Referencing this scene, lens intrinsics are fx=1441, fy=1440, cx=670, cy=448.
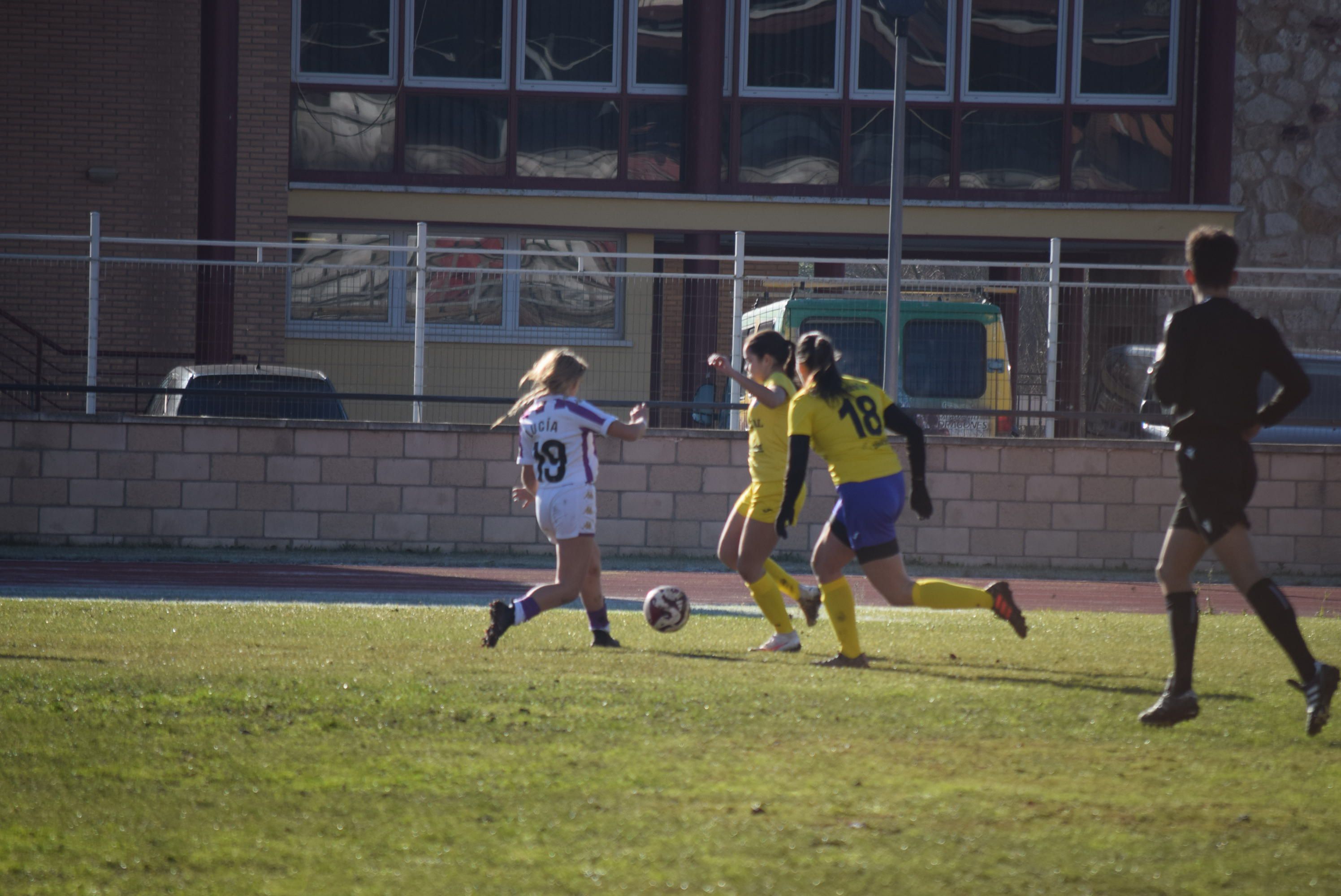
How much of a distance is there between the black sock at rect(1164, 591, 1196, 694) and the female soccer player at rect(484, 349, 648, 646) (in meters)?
2.90

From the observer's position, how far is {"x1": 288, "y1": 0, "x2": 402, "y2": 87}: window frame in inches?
763

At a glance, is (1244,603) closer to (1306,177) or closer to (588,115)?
(1306,177)

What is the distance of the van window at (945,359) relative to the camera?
13977 mm

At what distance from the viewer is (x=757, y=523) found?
7.82 meters

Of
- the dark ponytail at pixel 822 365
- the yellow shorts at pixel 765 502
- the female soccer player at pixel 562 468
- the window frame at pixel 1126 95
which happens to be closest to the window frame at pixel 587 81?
the window frame at pixel 1126 95

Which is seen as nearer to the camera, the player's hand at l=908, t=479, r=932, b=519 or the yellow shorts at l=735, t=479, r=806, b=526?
the player's hand at l=908, t=479, r=932, b=519

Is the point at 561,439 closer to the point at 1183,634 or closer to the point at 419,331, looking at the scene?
the point at 1183,634

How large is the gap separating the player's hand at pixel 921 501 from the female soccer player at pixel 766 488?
0.92 m

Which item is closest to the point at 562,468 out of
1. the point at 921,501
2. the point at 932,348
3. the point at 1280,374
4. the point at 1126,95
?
the point at 921,501

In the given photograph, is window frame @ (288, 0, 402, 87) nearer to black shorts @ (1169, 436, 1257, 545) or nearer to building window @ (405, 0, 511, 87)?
building window @ (405, 0, 511, 87)

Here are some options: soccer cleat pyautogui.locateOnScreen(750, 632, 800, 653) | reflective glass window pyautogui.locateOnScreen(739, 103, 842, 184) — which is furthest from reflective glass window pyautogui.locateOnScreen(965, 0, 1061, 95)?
soccer cleat pyautogui.locateOnScreen(750, 632, 800, 653)

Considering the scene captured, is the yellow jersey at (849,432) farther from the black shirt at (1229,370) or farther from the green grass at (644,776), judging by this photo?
the black shirt at (1229,370)

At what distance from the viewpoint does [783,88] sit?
19.7 m

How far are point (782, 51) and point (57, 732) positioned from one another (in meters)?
16.3
